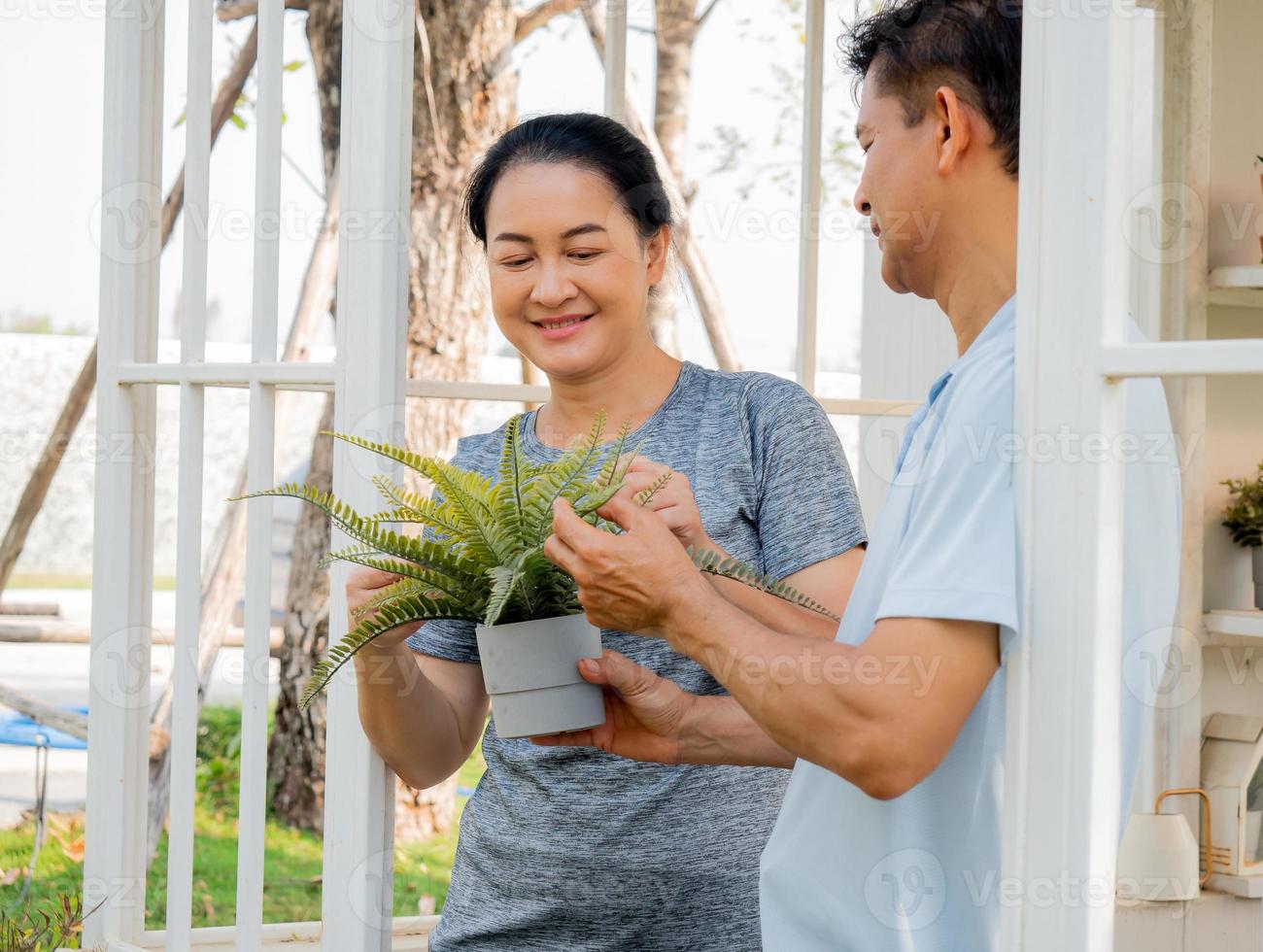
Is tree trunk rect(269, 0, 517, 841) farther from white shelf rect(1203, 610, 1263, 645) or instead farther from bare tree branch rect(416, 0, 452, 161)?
white shelf rect(1203, 610, 1263, 645)

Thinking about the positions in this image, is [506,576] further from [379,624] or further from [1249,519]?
[1249,519]

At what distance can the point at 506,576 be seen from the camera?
1389 mm

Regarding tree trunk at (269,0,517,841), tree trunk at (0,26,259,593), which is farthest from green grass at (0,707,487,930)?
tree trunk at (0,26,259,593)

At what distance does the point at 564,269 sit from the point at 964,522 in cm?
78

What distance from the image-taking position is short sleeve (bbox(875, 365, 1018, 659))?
1.07 m

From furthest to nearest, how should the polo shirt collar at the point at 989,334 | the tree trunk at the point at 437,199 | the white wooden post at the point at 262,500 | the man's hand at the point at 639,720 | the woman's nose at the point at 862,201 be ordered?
the tree trunk at the point at 437,199, the white wooden post at the point at 262,500, the man's hand at the point at 639,720, the woman's nose at the point at 862,201, the polo shirt collar at the point at 989,334

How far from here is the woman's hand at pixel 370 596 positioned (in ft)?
5.16

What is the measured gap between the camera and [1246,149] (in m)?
3.40

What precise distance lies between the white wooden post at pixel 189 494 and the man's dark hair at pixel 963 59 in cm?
113

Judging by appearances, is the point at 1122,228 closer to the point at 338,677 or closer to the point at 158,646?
the point at 338,677

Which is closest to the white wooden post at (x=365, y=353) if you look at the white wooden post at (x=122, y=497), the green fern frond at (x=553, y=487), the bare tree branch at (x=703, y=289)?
the green fern frond at (x=553, y=487)

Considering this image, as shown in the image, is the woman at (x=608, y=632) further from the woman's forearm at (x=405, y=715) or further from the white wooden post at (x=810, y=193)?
the white wooden post at (x=810, y=193)

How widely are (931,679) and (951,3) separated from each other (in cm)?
63

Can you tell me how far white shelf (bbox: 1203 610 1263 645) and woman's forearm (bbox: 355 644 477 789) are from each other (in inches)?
84.5
